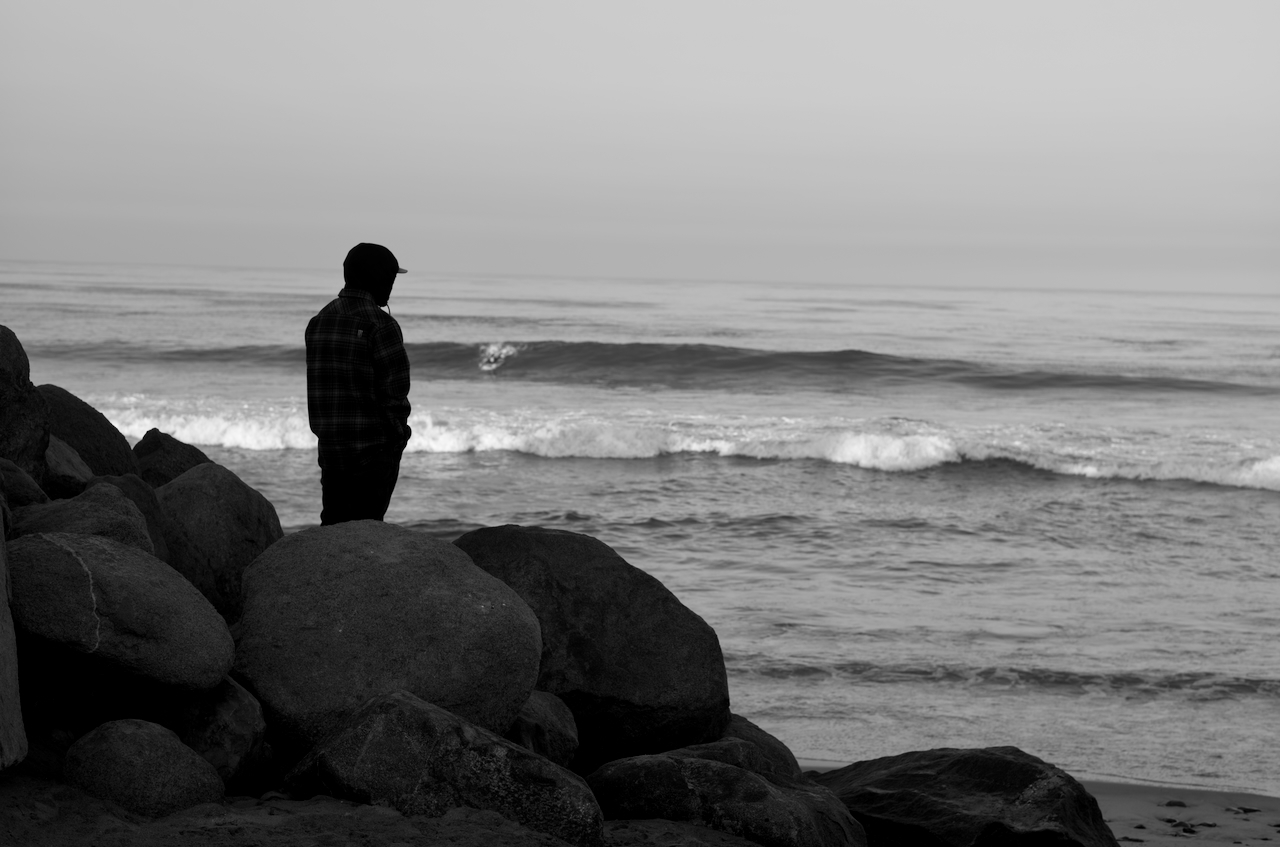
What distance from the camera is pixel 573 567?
5387 millimetres

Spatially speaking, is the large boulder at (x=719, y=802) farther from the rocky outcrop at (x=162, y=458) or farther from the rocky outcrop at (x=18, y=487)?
the rocky outcrop at (x=162, y=458)

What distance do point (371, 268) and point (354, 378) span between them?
44 centimetres

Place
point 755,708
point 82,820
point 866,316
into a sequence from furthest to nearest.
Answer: point 866,316 → point 755,708 → point 82,820

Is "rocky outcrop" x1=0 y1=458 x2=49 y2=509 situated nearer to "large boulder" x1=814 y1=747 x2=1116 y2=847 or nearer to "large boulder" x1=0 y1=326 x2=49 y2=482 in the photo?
"large boulder" x1=0 y1=326 x2=49 y2=482

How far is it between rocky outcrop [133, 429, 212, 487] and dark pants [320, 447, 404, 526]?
4.96ft


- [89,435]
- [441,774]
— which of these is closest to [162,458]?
[89,435]

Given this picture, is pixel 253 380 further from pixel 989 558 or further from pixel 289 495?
pixel 989 558

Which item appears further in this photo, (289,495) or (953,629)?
(289,495)

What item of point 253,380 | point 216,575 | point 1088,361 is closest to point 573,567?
point 216,575

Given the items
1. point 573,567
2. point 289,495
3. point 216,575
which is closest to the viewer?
point 216,575

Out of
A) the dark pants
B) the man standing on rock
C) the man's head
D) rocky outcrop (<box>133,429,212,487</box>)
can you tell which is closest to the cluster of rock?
the dark pants

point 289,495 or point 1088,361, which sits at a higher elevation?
point 1088,361

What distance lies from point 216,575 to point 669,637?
1882mm

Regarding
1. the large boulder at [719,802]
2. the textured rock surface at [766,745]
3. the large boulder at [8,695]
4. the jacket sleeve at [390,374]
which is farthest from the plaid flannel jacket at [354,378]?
the textured rock surface at [766,745]
